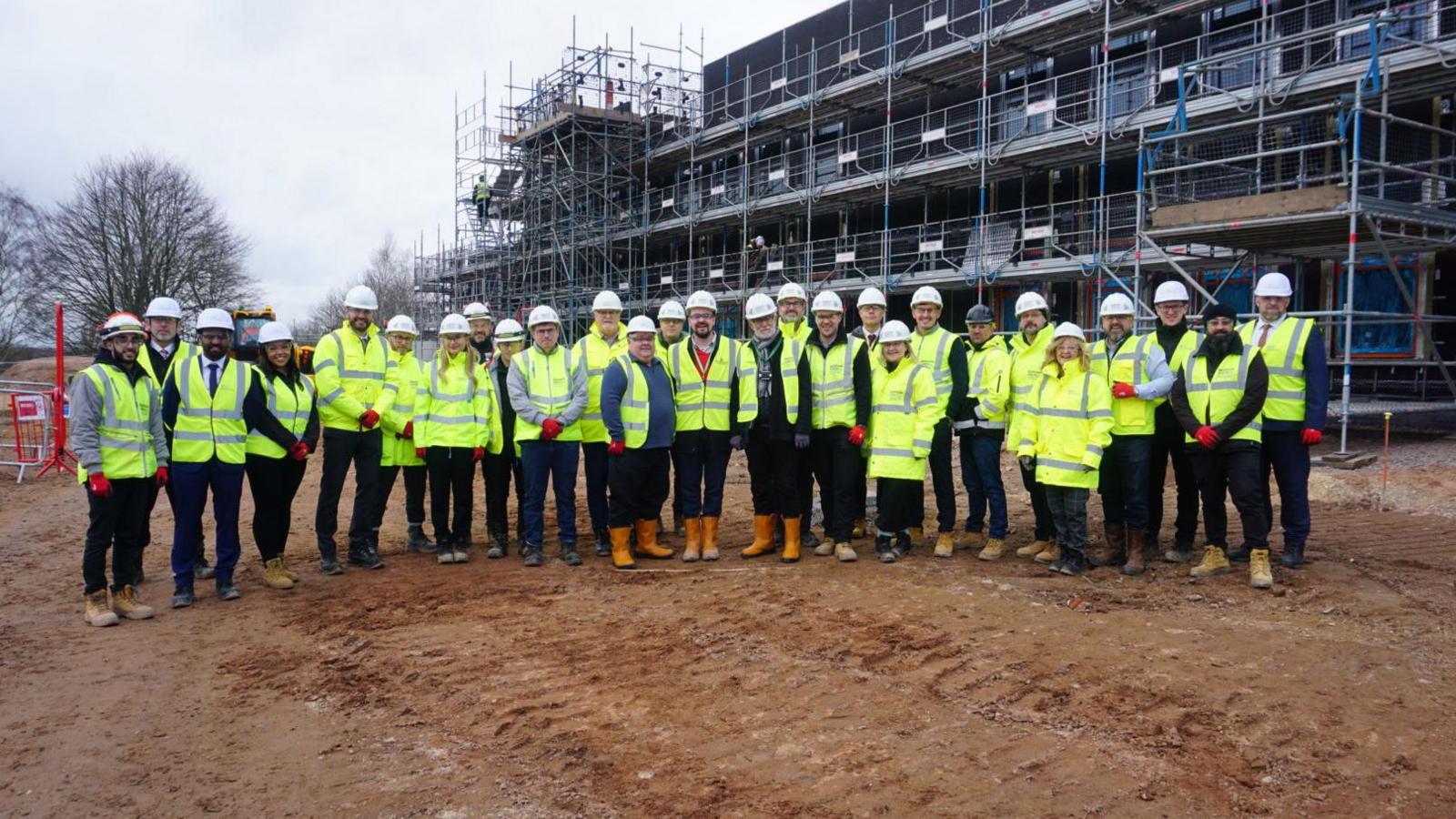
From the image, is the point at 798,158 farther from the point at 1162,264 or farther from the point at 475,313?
the point at 475,313

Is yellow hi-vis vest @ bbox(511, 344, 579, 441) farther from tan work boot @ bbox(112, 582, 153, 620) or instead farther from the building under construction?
the building under construction

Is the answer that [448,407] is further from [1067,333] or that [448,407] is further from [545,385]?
[1067,333]

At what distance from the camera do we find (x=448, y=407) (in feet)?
24.5

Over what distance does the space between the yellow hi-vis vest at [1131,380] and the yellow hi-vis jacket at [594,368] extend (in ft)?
12.4

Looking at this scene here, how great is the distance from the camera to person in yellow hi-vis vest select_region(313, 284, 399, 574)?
7.16m

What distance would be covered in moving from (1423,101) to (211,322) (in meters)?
16.2

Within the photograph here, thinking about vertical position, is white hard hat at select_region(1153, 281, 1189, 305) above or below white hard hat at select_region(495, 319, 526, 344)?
above

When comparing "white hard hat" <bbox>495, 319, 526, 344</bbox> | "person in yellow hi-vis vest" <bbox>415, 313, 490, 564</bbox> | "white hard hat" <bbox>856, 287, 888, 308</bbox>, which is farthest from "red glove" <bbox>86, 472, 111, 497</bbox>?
"white hard hat" <bbox>856, 287, 888, 308</bbox>

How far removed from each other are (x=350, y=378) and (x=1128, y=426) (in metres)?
5.74

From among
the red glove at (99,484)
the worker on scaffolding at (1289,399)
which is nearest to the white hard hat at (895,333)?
the worker on scaffolding at (1289,399)

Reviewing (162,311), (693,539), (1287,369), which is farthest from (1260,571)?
(162,311)

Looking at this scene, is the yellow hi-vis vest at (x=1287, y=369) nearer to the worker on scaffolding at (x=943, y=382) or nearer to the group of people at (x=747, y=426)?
the group of people at (x=747, y=426)

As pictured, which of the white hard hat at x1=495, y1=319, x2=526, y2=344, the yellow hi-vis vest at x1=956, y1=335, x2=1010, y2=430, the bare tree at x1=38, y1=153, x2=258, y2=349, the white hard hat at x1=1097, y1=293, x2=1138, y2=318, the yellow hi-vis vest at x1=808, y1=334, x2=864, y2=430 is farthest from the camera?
the bare tree at x1=38, y1=153, x2=258, y2=349

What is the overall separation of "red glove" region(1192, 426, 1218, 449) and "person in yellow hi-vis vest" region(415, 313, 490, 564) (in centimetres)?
526
